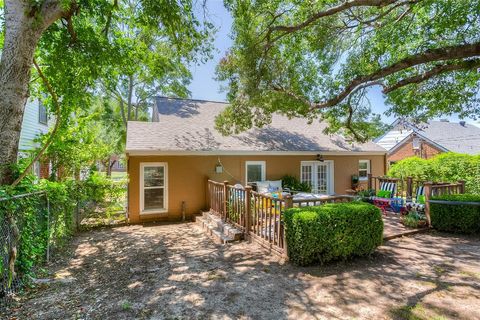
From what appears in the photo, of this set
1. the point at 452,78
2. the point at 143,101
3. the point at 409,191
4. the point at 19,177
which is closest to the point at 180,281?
the point at 19,177

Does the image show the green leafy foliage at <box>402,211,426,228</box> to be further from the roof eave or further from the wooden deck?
the roof eave

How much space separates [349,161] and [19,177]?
13.0m

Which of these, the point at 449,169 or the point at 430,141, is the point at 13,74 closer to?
the point at 449,169

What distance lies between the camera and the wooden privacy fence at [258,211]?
5.62 metres

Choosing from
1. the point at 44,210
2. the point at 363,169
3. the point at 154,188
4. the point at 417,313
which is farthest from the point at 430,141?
the point at 44,210

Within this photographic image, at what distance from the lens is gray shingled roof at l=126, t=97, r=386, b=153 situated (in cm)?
952

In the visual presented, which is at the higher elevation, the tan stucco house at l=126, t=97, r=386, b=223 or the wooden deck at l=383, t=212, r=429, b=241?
the tan stucco house at l=126, t=97, r=386, b=223

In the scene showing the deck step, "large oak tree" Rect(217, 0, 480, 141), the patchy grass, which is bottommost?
the patchy grass

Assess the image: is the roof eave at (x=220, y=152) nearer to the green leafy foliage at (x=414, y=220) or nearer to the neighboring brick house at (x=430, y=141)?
the green leafy foliage at (x=414, y=220)

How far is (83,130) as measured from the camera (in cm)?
890

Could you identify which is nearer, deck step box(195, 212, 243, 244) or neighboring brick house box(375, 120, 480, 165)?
deck step box(195, 212, 243, 244)

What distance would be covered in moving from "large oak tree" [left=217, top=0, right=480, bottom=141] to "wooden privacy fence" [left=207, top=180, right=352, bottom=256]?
11.9 ft

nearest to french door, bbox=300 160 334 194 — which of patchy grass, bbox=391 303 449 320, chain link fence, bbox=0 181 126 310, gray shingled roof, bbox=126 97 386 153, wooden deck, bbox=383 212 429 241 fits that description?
gray shingled roof, bbox=126 97 386 153

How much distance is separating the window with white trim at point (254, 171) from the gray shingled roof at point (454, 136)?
51.6 ft
